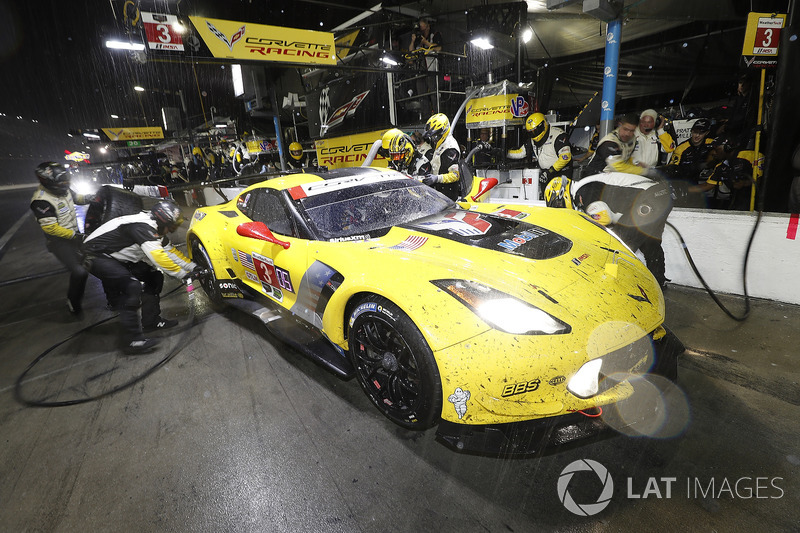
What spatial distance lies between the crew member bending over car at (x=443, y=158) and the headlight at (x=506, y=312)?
11.4ft

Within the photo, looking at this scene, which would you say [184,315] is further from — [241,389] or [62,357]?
[241,389]

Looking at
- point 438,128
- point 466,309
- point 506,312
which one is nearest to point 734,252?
point 506,312

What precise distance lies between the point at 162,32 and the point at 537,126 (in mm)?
7182

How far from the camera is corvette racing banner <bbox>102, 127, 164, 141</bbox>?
28.6 m

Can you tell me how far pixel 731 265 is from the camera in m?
3.61

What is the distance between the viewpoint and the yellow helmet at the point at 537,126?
23.0ft

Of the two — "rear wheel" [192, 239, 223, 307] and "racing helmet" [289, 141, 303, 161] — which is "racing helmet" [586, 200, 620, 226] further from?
"racing helmet" [289, 141, 303, 161]

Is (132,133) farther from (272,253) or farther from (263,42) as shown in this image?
(272,253)

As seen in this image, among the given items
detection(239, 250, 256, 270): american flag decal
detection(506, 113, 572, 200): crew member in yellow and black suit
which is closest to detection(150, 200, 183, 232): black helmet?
detection(239, 250, 256, 270): american flag decal

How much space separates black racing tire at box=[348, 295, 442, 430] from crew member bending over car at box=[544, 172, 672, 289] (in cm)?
249

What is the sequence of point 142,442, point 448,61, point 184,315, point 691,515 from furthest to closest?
1. point 448,61
2. point 184,315
3. point 142,442
4. point 691,515

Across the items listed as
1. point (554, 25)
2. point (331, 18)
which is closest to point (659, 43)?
point (554, 25)

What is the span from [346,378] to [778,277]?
397 cm

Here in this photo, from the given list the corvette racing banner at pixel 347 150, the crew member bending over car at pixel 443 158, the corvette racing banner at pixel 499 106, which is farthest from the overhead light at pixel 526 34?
the crew member bending over car at pixel 443 158
